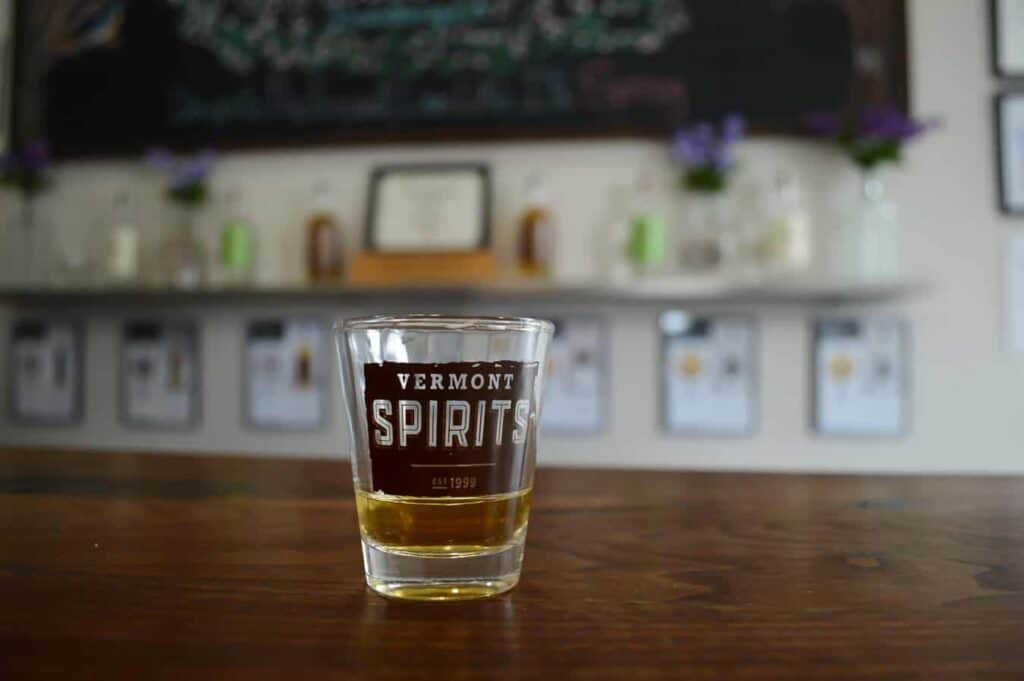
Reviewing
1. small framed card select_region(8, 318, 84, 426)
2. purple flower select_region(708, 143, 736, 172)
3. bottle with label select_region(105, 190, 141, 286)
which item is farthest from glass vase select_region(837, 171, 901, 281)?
small framed card select_region(8, 318, 84, 426)

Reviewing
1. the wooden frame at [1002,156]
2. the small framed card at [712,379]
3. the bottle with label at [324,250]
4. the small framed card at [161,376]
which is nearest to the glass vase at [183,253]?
the small framed card at [161,376]

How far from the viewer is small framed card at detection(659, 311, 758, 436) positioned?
200 centimetres

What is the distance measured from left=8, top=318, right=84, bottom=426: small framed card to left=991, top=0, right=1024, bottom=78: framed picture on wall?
101 inches

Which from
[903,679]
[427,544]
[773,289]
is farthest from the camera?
[773,289]

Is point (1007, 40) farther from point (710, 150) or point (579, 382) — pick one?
point (579, 382)

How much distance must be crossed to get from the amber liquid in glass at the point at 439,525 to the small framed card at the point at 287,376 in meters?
1.80

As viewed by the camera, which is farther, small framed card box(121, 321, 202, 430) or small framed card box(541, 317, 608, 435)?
small framed card box(121, 321, 202, 430)

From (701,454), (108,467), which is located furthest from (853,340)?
(108,467)

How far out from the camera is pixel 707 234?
2.00m

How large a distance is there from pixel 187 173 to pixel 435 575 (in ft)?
6.69

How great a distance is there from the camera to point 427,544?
38cm

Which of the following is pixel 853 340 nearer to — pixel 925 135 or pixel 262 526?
pixel 925 135

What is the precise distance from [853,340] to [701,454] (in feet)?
1.56

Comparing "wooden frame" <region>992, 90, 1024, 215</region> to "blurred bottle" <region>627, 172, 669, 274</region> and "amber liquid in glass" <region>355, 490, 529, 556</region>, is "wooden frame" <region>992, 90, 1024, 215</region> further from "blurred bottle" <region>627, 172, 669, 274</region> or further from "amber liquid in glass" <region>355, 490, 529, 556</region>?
"amber liquid in glass" <region>355, 490, 529, 556</region>
